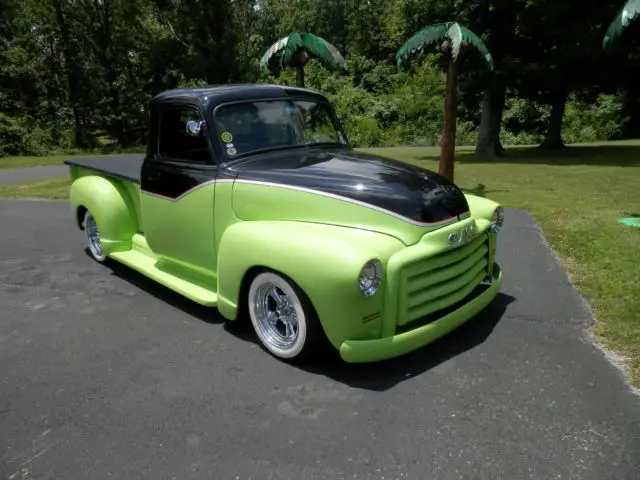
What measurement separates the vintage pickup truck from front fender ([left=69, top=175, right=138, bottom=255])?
1.52ft

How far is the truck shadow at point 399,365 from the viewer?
3.21 meters

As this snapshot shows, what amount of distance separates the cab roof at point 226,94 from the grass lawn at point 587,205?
3.21 metres

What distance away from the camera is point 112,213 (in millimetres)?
5250

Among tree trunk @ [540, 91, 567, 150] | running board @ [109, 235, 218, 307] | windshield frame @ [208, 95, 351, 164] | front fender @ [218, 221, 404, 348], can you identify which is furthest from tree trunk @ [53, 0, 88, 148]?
front fender @ [218, 221, 404, 348]

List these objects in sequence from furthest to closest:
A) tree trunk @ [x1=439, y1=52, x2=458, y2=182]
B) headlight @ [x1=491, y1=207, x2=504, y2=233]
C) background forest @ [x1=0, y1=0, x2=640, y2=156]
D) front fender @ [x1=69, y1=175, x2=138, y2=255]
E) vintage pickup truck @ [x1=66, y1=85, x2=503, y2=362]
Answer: background forest @ [x1=0, y1=0, x2=640, y2=156] → tree trunk @ [x1=439, y1=52, x2=458, y2=182] → front fender @ [x1=69, y1=175, x2=138, y2=255] → headlight @ [x1=491, y1=207, x2=504, y2=233] → vintage pickup truck @ [x1=66, y1=85, x2=503, y2=362]

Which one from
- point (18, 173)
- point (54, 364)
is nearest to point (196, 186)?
point (54, 364)

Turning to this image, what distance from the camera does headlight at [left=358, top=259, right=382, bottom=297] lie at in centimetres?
295

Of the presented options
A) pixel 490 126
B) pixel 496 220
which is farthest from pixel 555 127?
pixel 496 220

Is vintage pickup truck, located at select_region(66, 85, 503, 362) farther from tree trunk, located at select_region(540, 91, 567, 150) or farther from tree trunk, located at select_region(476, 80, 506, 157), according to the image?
tree trunk, located at select_region(540, 91, 567, 150)

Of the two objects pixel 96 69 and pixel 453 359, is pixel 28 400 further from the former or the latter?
pixel 96 69

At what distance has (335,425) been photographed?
9.09ft

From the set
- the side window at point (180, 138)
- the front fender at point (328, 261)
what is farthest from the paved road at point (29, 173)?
the front fender at point (328, 261)

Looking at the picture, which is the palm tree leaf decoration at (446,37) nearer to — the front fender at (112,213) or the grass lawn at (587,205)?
the grass lawn at (587,205)

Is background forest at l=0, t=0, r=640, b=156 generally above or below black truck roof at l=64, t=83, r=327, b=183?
above
